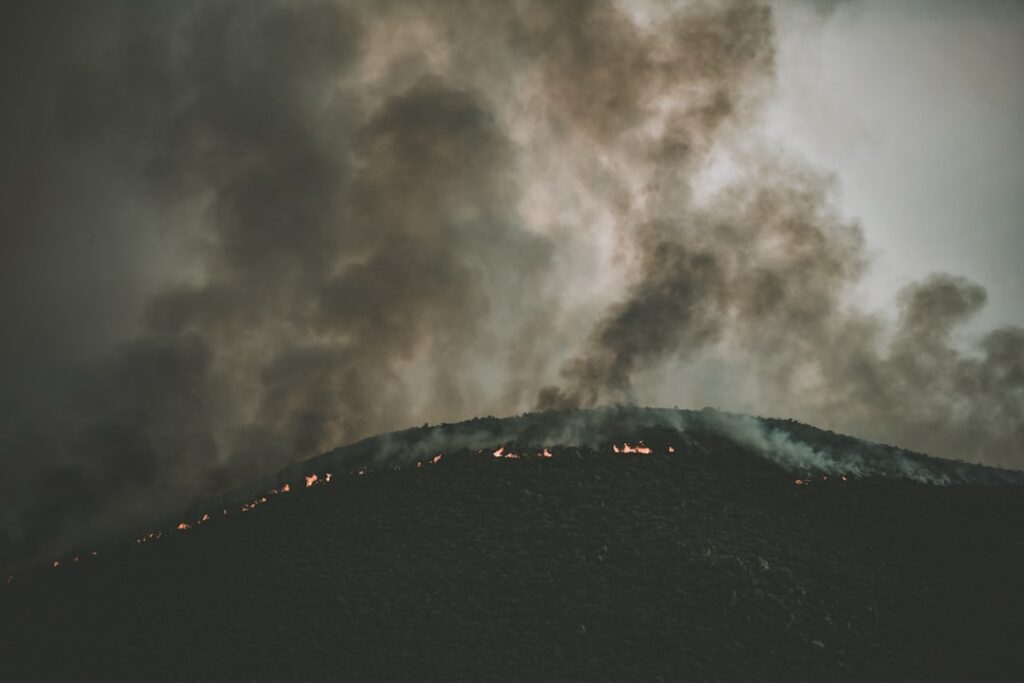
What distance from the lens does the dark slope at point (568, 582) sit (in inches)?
1288

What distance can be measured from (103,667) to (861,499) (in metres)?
37.3

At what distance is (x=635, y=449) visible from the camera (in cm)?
4575

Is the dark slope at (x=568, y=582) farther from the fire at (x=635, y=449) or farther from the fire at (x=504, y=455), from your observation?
the fire at (x=504, y=455)

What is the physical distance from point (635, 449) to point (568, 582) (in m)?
11.0

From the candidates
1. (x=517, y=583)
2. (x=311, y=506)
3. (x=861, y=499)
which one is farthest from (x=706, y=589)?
(x=311, y=506)

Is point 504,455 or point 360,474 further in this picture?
point 360,474

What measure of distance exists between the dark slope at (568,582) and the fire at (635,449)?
459mm

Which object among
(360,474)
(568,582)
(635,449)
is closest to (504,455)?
(635,449)

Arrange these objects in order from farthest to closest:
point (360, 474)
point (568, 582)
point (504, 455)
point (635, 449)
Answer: point (360, 474)
point (504, 455)
point (635, 449)
point (568, 582)

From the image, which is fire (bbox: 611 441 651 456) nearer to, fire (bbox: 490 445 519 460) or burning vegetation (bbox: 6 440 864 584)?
burning vegetation (bbox: 6 440 864 584)

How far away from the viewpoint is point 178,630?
3778 centimetres

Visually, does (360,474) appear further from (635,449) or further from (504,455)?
(635,449)

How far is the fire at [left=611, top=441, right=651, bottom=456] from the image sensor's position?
149ft

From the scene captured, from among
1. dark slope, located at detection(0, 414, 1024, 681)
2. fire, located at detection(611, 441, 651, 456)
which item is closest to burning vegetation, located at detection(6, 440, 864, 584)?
fire, located at detection(611, 441, 651, 456)
